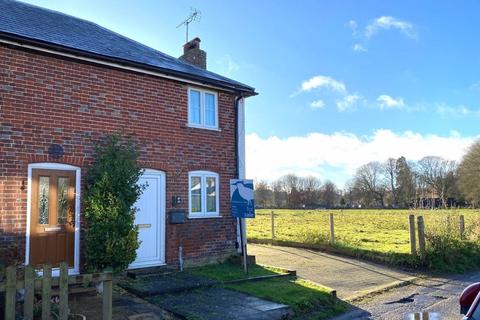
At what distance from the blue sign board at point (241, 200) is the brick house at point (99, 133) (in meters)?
1.48

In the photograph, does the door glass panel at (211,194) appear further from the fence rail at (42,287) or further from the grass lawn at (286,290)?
the fence rail at (42,287)

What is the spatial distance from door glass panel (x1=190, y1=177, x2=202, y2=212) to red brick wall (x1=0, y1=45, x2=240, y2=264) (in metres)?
0.33

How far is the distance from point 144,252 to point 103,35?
22.2 feet

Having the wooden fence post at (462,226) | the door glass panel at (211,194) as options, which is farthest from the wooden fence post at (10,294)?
the wooden fence post at (462,226)

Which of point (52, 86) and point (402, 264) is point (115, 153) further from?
point (402, 264)

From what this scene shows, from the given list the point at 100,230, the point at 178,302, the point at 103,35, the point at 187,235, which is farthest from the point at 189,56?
the point at 178,302

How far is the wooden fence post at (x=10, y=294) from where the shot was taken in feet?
18.7

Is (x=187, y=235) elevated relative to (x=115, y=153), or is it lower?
lower

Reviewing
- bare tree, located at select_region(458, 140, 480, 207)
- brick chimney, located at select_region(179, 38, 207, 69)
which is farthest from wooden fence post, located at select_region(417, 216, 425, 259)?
bare tree, located at select_region(458, 140, 480, 207)

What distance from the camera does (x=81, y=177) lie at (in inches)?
407

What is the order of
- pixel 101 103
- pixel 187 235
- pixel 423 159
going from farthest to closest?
1. pixel 423 159
2. pixel 187 235
3. pixel 101 103

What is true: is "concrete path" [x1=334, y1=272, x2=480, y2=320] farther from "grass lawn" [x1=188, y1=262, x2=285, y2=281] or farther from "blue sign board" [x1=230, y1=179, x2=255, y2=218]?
"blue sign board" [x1=230, y1=179, x2=255, y2=218]

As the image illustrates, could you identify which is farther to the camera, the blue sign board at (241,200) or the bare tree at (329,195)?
the bare tree at (329,195)

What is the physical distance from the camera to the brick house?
31.4 ft
